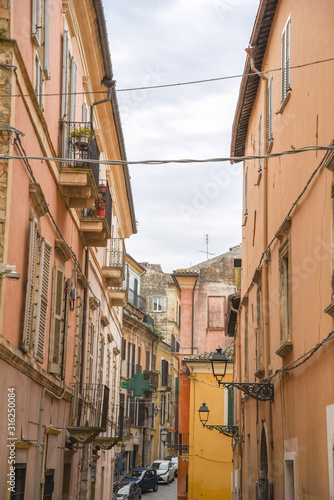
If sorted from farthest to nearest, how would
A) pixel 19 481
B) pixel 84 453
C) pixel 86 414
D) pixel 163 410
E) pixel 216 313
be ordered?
pixel 163 410 < pixel 216 313 < pixel 86 414 < pixel 84 453 < pixel 19 481

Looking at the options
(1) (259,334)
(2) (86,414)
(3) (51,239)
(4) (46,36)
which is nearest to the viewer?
(4) (46,36)

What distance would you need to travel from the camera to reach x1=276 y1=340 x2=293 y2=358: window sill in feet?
39.3

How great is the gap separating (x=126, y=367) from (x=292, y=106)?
4037cm

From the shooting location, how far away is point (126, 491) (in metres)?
32.6

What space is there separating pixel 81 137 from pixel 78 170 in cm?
61

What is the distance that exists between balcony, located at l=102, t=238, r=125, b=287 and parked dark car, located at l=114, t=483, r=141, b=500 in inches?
433

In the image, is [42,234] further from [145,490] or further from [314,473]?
[145,490]

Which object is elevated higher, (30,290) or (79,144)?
(79,144)

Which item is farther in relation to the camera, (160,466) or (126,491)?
(160,466)

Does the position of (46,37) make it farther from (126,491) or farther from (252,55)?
(126,491)

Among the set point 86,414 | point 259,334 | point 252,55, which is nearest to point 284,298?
point 259,334

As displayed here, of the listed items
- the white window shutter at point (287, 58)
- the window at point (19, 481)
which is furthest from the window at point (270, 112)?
the window at point (19, 481)

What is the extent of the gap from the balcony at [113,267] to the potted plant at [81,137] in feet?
29.2

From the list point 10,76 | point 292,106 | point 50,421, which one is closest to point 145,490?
point 50,421
